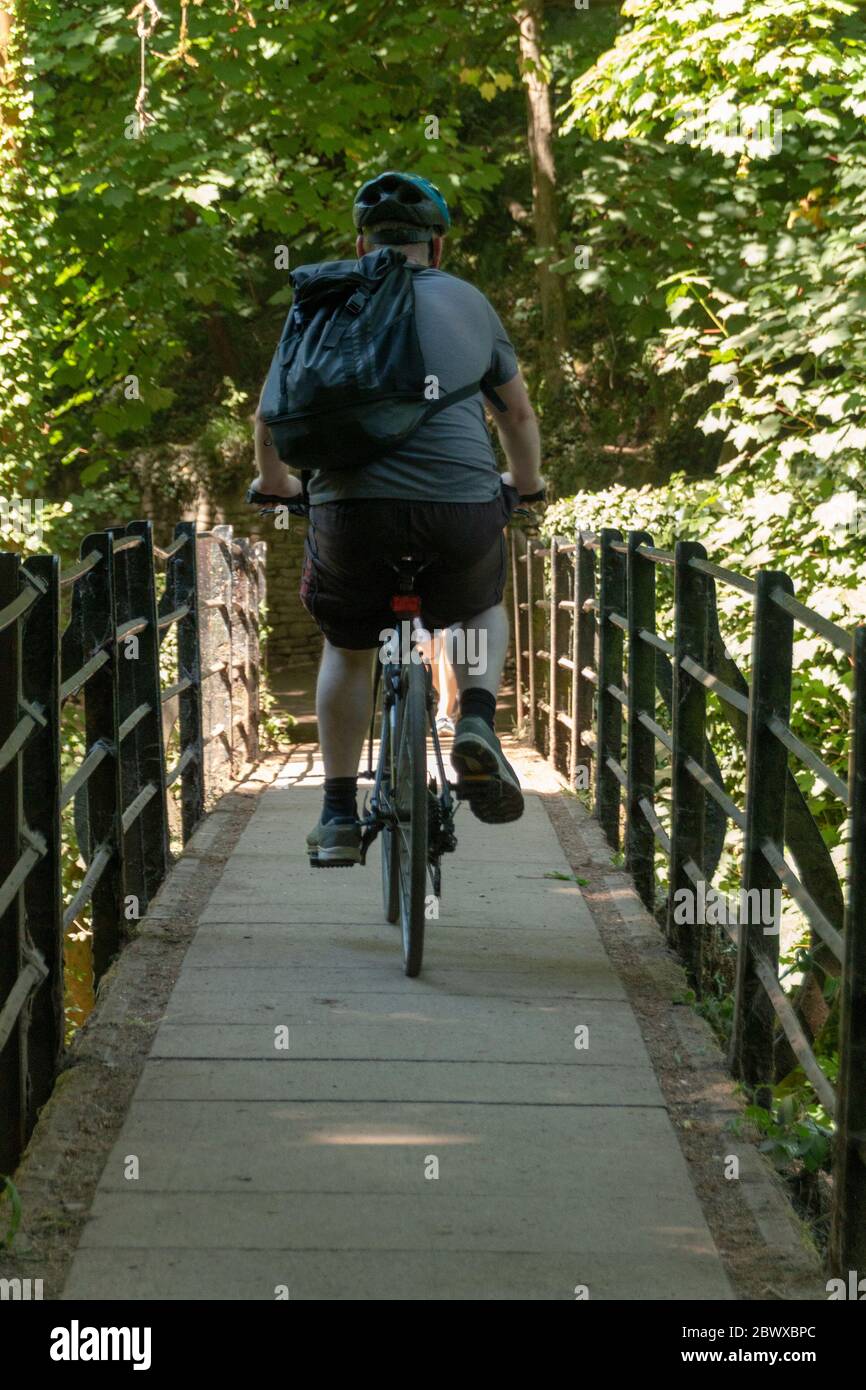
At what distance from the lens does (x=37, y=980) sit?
3.53 metres

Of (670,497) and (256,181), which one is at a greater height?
(256,181)

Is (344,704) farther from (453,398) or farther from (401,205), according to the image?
(401,205)

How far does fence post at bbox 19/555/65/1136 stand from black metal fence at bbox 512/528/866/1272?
1.54 m

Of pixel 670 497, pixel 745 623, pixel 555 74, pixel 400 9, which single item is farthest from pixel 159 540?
pixel 745 623

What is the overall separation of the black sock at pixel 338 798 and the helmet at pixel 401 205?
154 cm

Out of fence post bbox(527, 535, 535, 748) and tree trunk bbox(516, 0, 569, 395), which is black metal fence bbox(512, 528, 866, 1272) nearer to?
fence post bbox(527, 535, 535, 748)

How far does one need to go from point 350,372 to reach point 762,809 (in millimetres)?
1509

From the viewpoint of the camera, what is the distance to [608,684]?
7.04m

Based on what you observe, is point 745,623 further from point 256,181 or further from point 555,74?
point 555,74

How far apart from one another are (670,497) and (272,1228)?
6631mm

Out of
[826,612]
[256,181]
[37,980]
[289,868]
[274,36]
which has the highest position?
[274,36]

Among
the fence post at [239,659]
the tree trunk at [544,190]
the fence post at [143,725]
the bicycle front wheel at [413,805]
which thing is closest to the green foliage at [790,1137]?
the bicycle front wheel at [413,805]

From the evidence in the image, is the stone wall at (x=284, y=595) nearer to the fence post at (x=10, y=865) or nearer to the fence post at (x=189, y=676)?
the fence post at (x=189, y=676)

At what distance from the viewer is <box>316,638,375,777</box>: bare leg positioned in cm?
492
